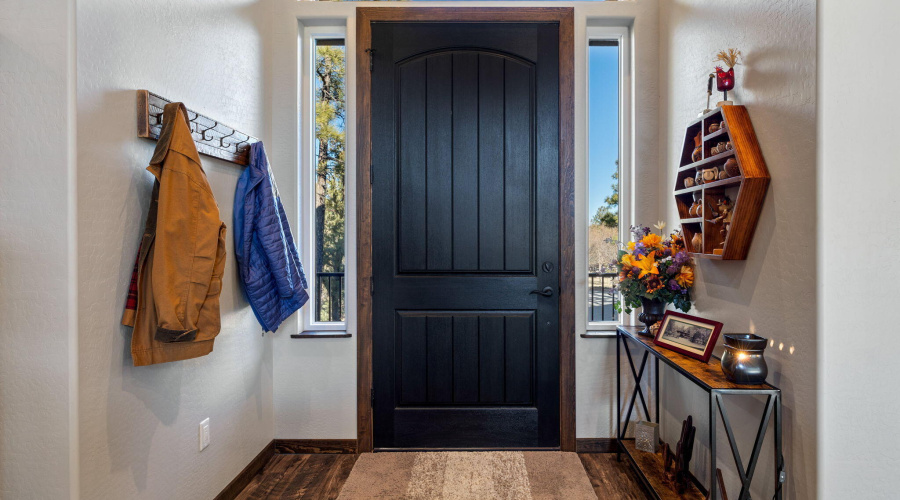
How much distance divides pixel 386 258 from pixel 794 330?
1.84 metres

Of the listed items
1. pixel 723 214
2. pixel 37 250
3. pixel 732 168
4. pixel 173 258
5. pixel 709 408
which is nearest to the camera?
pixel 37 250

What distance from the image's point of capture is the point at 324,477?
2.40 m

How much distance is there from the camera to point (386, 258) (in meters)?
2.64

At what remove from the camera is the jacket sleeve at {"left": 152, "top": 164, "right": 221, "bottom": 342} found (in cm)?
147

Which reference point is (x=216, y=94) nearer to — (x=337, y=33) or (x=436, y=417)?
(x=337, y=33)

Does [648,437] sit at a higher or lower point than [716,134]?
lower

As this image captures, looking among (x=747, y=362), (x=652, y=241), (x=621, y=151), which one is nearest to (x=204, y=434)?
(x=747, y=362)

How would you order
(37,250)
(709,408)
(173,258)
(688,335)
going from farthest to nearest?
1. (688,335)
2. (709,408)
3. (173,258)
4. (37,250)

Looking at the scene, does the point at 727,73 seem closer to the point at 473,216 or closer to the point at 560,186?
the point at 560,186

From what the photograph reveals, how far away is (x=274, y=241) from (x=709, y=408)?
188 centimetres

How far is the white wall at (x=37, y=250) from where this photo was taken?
1313mm

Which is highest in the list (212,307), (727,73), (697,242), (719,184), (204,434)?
(727,73)
